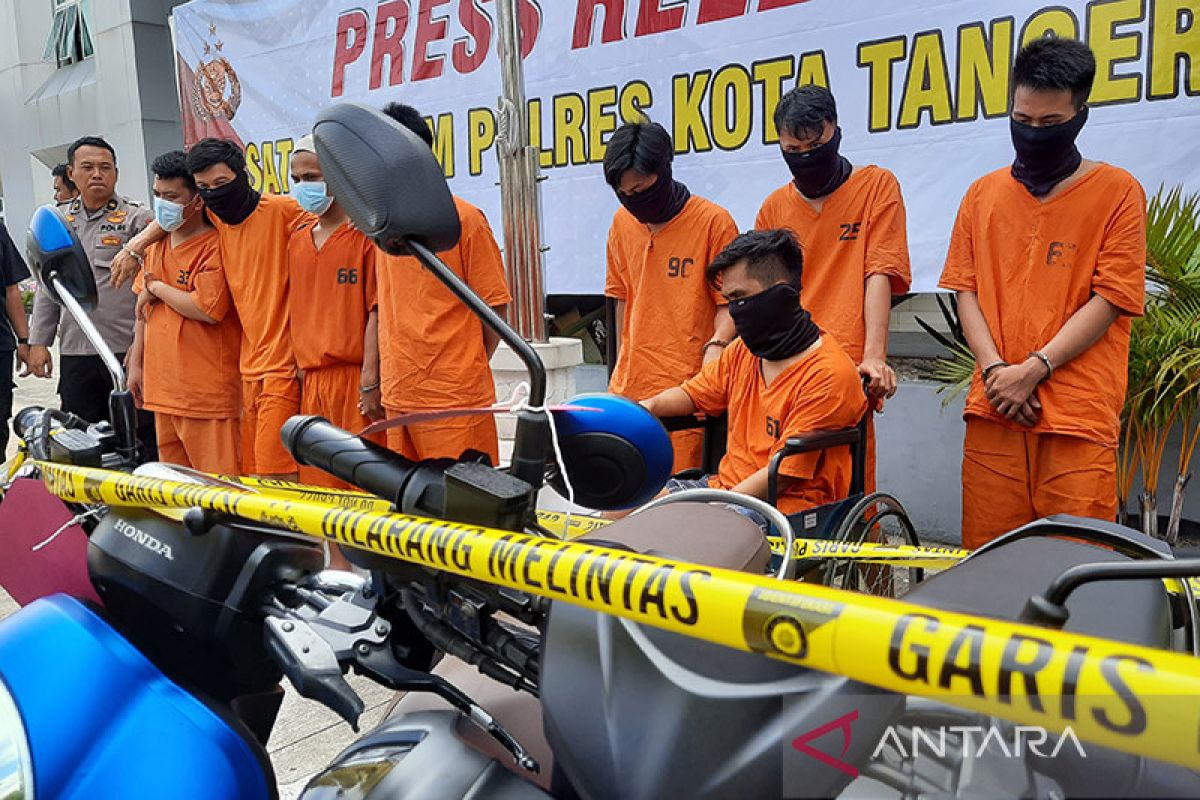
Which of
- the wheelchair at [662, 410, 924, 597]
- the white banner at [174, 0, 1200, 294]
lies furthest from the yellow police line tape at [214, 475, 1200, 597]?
the white banner at [174, 0, 1200, 294]

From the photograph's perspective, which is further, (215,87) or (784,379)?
(215,87)

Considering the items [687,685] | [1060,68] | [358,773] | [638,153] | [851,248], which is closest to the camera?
[687,685]

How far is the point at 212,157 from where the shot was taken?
347 centimetres

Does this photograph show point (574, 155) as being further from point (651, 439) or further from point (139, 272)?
point (651, 439)

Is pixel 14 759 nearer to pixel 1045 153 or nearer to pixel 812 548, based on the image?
pixel 812 548

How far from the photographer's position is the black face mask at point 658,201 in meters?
3.22

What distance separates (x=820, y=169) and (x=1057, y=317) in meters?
0.86

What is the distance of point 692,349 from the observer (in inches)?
130

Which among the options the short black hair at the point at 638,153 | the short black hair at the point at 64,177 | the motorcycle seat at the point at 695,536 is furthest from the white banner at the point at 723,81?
the motorcycle seat at the point at 695,536

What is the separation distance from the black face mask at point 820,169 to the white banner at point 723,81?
0.82m

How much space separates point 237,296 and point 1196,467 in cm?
375

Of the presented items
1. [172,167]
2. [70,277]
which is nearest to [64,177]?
[172,167]

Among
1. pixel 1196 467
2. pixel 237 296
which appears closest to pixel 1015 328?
pixel 1196 467

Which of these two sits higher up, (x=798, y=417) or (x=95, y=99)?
(x=95, y=99)
